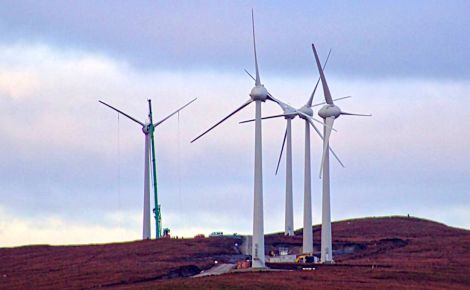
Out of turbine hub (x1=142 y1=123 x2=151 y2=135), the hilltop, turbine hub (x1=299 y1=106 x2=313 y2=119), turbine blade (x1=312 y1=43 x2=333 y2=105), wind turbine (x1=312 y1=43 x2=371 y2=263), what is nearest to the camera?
the hilltop

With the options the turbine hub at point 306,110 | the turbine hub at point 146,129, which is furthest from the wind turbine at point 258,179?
the turbine hub at point 146,129

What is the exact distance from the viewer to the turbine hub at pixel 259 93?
13650 centimetres

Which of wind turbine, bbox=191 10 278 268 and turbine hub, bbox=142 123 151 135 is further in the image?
turbine hub, bbox=142 123 151 135

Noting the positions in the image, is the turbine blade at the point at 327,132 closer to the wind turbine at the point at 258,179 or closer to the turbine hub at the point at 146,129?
the wind turbine at the point at 258,179

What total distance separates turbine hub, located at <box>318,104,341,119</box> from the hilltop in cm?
1892

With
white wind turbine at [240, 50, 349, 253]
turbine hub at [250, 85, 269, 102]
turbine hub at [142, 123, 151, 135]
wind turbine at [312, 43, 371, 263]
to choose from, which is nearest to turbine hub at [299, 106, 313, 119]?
white wind turbine at [240, 50, 349, 253]

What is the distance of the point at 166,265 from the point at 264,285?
33138mm

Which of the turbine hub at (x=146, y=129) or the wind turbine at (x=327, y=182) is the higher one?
the turbine hub at (x=146, y=129)

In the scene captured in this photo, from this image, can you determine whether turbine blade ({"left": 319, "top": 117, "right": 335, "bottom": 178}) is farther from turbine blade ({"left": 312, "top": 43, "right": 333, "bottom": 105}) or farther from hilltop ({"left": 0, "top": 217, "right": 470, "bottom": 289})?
hilltop ({"left": 0, "top": 217, "right": 470, "bottom": 289})

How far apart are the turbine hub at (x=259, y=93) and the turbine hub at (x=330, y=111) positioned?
47.3ft

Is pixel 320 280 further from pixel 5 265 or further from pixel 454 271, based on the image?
pixel 5 265

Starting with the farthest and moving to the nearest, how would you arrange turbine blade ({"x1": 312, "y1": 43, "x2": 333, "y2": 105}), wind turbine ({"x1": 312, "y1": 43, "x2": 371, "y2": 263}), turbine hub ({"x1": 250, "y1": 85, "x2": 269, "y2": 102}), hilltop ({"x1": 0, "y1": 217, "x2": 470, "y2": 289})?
wind turbine ({"x1": 312, "y1": 43, "x2": 371, "y2": 263}) → turbine blade ({"x1": 312, "y1": 43, "x2": 333, "y2": 105}) → turbine hub ({"x1": 250, "y1": 85, "x2": 269, "y2": 102}) → hilltop ({"x1": 0, "y1": 217, "x2": 470, "y2": 289})

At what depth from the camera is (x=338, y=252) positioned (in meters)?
173

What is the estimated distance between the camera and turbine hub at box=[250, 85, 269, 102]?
136 meters
